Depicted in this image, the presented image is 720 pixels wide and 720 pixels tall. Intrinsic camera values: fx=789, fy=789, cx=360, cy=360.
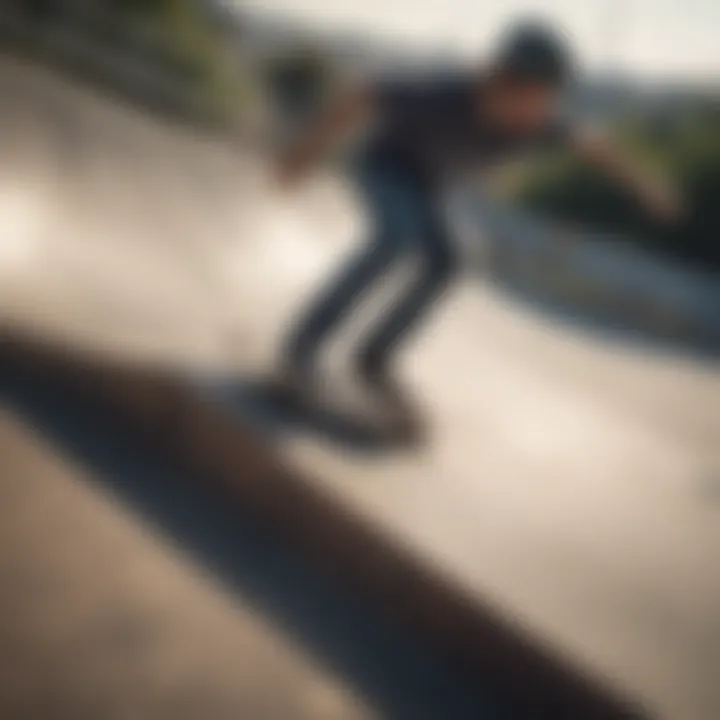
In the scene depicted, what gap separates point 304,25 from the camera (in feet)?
3.34

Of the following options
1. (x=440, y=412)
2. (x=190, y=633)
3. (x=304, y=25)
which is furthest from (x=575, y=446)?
(x=304, y=25)

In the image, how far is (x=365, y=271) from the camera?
0.95 meters

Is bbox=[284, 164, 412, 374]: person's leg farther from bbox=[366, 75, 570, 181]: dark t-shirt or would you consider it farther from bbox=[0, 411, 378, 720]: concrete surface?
bbox=[0, 411, 378, 720]: concrete surface

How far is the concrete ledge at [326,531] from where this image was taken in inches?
25.0

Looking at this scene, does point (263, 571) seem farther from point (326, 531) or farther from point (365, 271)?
point (365, 271)

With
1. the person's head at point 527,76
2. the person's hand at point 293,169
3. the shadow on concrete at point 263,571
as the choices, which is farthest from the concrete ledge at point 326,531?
the person's head at point 527,76

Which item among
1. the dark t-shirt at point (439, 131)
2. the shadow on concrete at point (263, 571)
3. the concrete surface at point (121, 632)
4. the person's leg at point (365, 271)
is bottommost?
the concrete surface at point (121, 632)

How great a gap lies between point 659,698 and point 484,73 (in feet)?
2.08

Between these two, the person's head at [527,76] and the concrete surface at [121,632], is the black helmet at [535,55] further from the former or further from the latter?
the concrete surface at [121,632]

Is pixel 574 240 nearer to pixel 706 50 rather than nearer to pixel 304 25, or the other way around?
pixel 706 50

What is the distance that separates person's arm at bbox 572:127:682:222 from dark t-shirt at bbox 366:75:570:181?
3 cm

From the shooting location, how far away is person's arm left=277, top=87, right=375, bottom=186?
85cm

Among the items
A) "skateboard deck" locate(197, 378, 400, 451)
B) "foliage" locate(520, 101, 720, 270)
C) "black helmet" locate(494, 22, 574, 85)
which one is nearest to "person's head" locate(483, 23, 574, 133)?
"black helmet" locate(494, 22, 574, 85)

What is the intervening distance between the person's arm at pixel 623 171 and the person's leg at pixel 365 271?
0.69 feet
